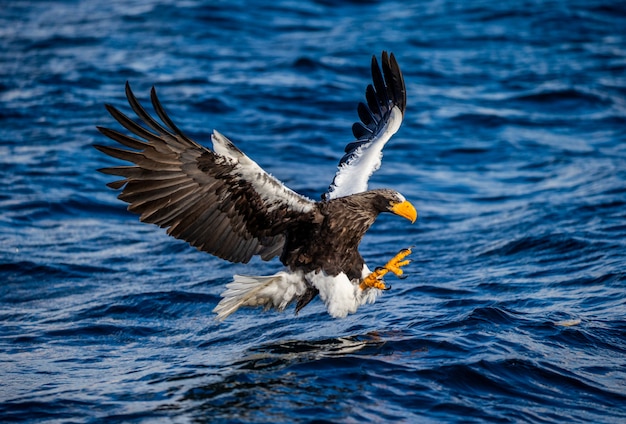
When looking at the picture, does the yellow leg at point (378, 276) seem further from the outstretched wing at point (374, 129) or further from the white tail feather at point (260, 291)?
the outstretched wing at point (374, 129)

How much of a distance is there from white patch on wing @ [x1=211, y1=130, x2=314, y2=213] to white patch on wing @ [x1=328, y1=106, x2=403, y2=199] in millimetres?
938

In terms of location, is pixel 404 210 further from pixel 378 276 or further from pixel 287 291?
pixel 287 291

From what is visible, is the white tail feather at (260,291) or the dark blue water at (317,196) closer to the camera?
the dark blue water at (317,196)

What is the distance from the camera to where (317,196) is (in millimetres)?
10930

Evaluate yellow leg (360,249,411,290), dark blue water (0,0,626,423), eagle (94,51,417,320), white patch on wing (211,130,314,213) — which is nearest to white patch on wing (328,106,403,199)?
eagle (94,51,417,320)

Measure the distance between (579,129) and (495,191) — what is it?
9.40ft

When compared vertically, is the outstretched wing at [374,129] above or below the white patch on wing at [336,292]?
above

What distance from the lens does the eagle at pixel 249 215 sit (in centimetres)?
627

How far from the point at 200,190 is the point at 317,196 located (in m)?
4.54

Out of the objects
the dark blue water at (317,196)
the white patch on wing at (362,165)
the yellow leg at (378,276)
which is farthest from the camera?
the white patch on wing at (362,165)

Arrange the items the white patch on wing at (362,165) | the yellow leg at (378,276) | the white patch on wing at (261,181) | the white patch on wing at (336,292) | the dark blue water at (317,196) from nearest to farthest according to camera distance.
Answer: the dark blue water at (317,196) < the white patch on wing at (261,181) < the white patch on wing at (336,292) < the yellow leg at (378,276) < the white patch on wing at (362,165)


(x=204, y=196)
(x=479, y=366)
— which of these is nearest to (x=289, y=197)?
(x=204, y=196)

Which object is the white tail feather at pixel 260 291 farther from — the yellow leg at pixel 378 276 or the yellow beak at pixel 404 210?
the yellow beak at pixel 404 210

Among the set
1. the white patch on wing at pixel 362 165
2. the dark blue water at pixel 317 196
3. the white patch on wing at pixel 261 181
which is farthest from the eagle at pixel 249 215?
the dark blue water at pixel 317 196
